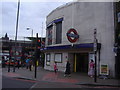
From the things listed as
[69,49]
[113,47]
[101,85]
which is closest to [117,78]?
[113,47]

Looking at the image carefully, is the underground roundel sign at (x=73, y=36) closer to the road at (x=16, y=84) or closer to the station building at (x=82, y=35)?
the station building at (x=82, y=35)

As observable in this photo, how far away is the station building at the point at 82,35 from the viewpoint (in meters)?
17.6

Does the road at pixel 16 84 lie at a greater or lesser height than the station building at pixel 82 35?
lesser

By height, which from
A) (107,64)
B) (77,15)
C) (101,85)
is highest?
(77,15)

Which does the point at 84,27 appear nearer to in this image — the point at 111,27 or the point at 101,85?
the point at 111,27

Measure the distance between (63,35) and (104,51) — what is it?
694 cm

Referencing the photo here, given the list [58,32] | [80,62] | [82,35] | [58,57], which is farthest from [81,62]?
[58,32]

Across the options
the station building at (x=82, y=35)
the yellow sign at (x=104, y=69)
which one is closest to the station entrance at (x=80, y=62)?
the station building at (x=82, y=35)

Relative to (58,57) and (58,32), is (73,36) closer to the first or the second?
(58,57)

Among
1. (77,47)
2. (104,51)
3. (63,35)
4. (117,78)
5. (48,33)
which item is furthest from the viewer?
(48,33)

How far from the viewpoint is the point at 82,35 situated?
800 inches

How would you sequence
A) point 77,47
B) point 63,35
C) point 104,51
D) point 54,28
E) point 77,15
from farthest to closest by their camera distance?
point 54,28
point 63,35
point 77,15
point 77,47
point 104,51

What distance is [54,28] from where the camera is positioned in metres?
25.4

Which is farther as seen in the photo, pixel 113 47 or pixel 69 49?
pixel 69 49
